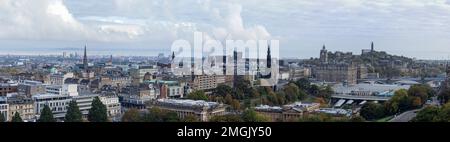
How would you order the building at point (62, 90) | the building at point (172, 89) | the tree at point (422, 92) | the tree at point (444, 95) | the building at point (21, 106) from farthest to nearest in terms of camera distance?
1. the building at point (172, 89)
2. the building at point (62, 90)
3. the tree at point (422, 92)
4. the tree at point (444, 95)
5. the building at point (21, 106)

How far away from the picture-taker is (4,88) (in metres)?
6.25

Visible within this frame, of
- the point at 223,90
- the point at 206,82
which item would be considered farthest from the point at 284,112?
the point at 206,82

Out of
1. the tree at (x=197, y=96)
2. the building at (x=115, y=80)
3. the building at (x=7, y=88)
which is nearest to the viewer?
the building at (x=7, y=88)

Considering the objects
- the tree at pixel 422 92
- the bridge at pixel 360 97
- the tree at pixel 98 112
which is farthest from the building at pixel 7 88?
the tree at pixel 422 92

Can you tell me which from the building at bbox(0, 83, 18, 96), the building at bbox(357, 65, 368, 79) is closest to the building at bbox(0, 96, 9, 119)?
the building at bbox(0, 83, 18, 96)

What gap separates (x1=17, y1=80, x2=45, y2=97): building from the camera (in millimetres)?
6184

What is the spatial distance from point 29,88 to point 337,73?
5.66m

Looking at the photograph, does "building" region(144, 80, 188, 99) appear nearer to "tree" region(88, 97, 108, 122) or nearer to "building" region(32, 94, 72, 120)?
"building" region(32, 94, 72, 120)

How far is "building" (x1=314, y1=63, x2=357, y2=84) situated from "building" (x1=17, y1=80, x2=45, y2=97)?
497 centimetres

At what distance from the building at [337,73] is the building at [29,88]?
16.3 ft

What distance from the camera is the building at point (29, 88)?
6184 millimetres

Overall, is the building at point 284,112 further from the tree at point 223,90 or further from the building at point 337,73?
the building at point 337,73

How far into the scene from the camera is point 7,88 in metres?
6.32
